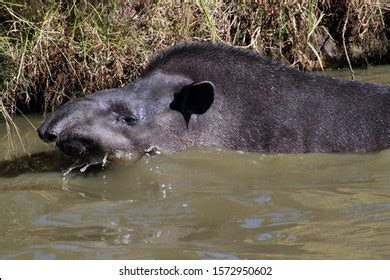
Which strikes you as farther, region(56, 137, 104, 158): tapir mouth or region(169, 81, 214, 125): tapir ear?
region(169, 81, 214, 125): tapir ear

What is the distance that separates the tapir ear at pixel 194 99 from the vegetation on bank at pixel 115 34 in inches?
71.6

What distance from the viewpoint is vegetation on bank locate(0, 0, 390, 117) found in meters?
9.25

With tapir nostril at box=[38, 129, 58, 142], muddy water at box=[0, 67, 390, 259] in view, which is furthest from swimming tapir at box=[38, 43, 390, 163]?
tapir nostril at box=[38, 129, 58, 142]

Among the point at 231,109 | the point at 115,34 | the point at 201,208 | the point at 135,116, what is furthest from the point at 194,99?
the point at 115,34

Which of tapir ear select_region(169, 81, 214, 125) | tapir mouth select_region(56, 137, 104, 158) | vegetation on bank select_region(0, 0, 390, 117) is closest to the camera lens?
tapir mouth select_region(56, 137, 104, 158)

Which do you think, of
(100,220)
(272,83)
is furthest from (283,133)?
(100,220)

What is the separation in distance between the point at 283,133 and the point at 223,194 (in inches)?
51.6

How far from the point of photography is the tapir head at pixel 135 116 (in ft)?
24.3

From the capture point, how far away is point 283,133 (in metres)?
7.79

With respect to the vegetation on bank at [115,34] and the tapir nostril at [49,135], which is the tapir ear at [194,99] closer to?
the tapir nostril at [49,135]

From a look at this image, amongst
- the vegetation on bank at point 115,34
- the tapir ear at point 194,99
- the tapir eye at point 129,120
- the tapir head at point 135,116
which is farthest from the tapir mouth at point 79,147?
the vegetation on bank at point 115,34

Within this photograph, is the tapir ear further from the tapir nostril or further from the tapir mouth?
the tapir nostril
